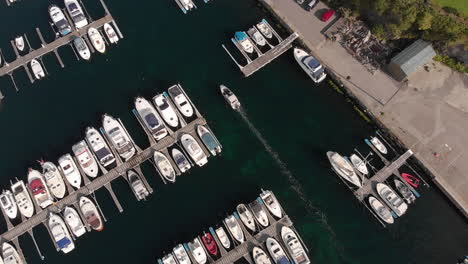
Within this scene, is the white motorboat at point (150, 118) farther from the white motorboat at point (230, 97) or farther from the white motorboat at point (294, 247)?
the white motorboat at point (294, 247)

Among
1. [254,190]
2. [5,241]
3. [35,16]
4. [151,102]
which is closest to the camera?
[5,241]

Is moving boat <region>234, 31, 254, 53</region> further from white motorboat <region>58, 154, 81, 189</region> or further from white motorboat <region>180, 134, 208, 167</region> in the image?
white motorboat <region>58, 154, 81, 189</region>

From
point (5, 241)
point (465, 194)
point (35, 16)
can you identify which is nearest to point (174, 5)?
point (35, 16)

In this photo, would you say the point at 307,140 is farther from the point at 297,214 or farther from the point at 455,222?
the point at 455,222

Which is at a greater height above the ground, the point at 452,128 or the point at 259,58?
the point at 259,58

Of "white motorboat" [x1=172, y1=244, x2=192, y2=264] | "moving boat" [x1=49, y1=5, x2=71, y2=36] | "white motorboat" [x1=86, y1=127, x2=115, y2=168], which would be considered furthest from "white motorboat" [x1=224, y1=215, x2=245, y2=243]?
"moving boat" [x1=49, y1=5, x2=71, y2=36]

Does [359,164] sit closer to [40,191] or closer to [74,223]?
[74,223]

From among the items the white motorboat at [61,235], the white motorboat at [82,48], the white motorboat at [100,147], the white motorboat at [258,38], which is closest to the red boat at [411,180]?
the white motorboat at [258,38]
